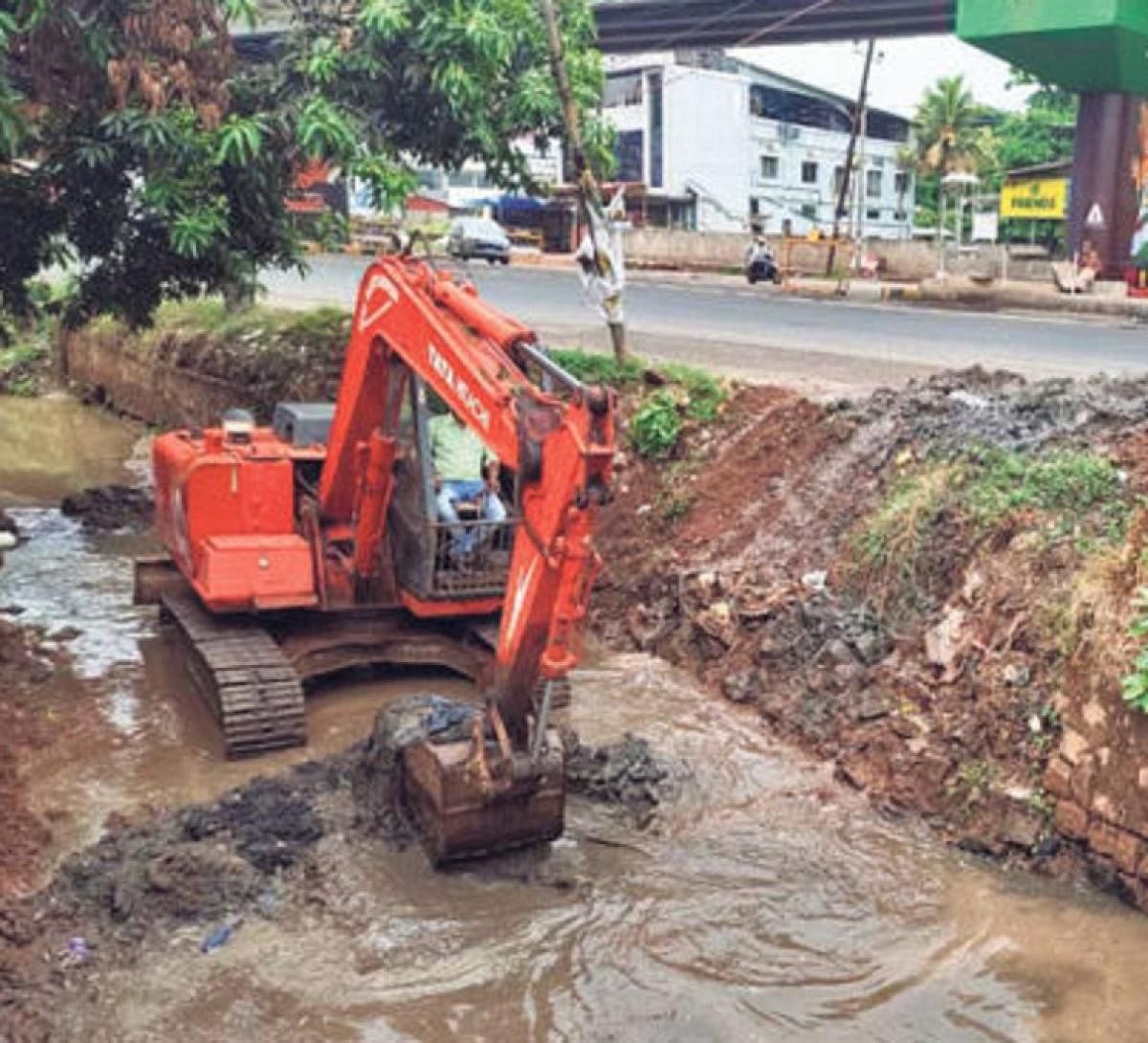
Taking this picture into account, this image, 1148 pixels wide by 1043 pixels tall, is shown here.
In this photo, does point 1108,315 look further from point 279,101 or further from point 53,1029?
point 53,1029

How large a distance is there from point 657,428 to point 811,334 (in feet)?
25.0

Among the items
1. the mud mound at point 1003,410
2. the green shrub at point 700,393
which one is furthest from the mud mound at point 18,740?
the mud mound at point 1003,410

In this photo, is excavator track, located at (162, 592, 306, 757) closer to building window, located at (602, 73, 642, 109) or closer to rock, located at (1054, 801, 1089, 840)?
rock, located at (1054, 801, 1089, 840)

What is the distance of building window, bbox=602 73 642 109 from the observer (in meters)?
56.6

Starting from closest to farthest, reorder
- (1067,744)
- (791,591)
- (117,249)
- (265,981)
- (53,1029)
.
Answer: (53,1029), (265,981), (1067,744), (791,591), (117,249)

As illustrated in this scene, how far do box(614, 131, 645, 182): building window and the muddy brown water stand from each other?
169ft

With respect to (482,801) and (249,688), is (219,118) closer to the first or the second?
(249,688)

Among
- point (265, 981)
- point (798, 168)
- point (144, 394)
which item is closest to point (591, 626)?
point (265, 981)

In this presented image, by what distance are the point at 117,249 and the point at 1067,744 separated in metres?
10.3

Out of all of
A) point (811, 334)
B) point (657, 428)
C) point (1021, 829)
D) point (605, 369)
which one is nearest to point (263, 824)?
point (1021, 829)

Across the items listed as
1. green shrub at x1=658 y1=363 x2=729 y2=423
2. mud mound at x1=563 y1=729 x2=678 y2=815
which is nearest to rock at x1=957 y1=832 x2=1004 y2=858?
mud mound at x1=563 y1=729 x2=678 y2=815

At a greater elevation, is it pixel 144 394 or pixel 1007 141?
pixel 1007 141

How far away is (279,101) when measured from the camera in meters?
11.6

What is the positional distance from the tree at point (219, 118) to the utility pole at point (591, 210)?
347 millimetres
